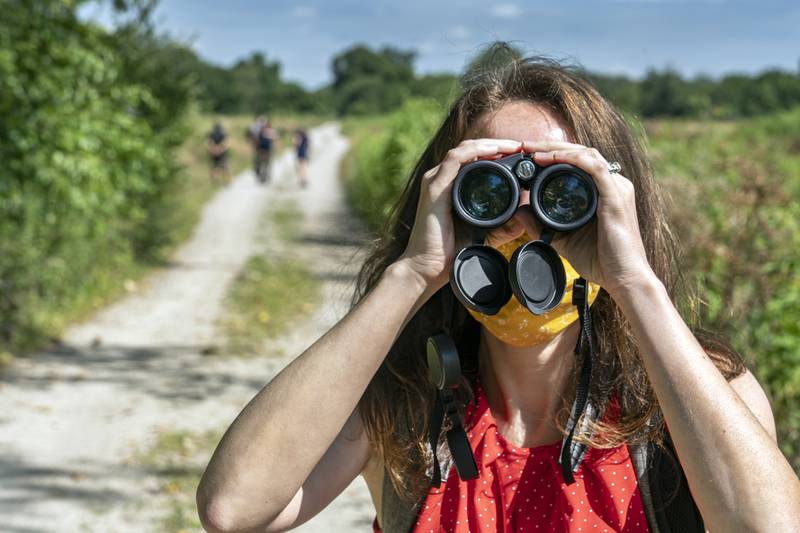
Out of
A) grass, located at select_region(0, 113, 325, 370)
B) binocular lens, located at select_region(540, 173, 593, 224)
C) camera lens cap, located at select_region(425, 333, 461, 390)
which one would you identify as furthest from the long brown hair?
grass, located at select_region(0, 113, 325, 370)

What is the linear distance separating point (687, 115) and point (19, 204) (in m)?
8.46

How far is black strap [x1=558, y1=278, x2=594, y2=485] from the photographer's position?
182cm

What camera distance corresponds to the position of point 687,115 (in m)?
12.7

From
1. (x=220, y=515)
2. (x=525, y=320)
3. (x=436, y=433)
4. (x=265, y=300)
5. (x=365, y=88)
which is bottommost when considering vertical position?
(x=265, y=300)

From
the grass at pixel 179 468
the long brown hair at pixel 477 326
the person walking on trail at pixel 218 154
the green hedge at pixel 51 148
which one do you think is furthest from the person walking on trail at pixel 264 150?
the long brown hair at pixel 477 326

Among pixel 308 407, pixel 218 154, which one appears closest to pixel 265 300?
pixel 308 407

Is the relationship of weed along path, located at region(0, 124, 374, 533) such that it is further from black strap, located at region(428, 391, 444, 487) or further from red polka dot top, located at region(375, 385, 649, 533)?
red polka dot top, located at region(375, 385, 649, 533)

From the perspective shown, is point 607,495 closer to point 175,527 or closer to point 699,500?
point 699,500

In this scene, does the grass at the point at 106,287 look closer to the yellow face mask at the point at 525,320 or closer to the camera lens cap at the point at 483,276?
the yellow face mask at the point at 525,320

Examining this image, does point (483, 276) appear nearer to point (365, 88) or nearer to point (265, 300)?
point (265, 300)

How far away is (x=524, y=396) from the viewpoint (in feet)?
6.48

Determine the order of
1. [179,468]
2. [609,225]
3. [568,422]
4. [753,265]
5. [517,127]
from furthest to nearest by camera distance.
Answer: [179,468], [753,265], [517,127], [568,422], [609,225]

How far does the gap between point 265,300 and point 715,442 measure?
32.1ft

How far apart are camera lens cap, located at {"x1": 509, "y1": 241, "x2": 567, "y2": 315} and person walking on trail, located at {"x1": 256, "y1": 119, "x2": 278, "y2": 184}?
78.5 ft
